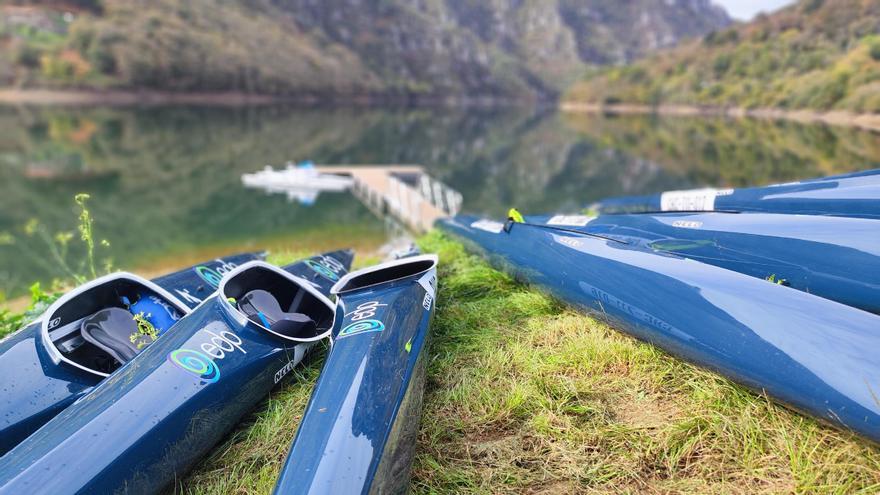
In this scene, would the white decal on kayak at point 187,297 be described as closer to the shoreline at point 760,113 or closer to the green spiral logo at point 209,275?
the green spiral logo at point 209,275

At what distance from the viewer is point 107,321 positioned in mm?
3035

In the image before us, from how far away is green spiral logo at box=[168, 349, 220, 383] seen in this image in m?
2.44

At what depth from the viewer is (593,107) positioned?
11325cm

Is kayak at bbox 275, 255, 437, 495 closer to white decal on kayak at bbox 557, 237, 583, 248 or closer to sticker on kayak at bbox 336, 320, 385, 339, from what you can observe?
sticker on kayak at bbox 336, 320, 385, 339

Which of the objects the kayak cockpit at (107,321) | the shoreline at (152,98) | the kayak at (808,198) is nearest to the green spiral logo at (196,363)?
the kayak cockpit at (107,321)

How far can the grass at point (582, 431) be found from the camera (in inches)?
76.9

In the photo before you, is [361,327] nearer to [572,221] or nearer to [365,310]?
[365,310]

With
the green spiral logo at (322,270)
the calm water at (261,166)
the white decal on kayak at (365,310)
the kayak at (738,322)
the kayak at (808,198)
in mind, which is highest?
the kayak at (808,198)

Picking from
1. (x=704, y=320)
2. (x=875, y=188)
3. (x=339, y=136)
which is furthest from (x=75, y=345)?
(x=339, y=136)

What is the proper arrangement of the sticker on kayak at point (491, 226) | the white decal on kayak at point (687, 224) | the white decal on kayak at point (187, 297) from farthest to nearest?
the sticker on kayak at point (491, 226)
the white decal on kayak at point (187, 297)
the white decal on kayak at point (687, 224)

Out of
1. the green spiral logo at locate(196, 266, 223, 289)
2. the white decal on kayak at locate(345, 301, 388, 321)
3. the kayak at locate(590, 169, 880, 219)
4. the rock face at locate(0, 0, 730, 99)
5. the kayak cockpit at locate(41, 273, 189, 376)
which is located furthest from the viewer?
the rock face at locate(0, 0, 730, 99)

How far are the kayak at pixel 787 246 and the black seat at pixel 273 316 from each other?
7.57 feet

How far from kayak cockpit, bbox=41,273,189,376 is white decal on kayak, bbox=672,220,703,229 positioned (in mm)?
3591

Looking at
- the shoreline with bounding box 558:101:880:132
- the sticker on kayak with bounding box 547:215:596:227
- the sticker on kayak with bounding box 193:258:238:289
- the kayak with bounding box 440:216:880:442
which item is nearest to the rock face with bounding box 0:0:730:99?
the shoreline with bounding box 558:101:880:132
